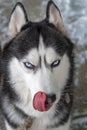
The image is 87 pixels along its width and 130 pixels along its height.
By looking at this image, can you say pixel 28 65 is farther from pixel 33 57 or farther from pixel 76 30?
pixel 76 30

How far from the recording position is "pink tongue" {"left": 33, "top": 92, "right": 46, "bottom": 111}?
66.2 inches

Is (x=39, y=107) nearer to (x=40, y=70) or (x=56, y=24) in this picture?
(x=40, y=70)

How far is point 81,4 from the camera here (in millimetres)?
3588

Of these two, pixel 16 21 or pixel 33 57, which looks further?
pixel 16 21

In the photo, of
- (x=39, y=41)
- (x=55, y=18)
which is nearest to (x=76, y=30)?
(x=55, y=18)

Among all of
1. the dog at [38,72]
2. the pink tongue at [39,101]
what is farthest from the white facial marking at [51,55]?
the pink tongue at [39,101]

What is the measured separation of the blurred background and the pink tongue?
67cm

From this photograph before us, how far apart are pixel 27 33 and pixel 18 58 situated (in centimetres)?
12

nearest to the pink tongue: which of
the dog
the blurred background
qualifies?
the dog

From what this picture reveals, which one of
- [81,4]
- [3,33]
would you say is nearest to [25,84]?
[3,33]

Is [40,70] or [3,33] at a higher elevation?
[40,70]

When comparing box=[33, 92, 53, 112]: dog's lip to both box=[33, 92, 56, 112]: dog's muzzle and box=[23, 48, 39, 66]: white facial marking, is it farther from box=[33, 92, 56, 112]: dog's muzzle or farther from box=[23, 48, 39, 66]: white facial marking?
box=[23, 48, 39, 66]: white facial marking

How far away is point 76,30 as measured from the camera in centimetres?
320

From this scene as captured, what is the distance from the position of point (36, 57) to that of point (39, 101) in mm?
186
